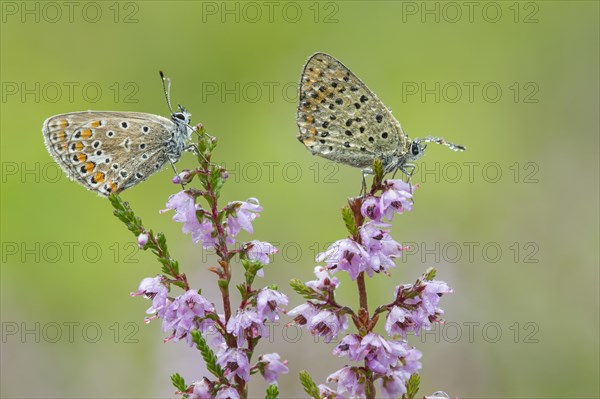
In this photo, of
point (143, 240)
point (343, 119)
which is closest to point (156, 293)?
point (143, 240)

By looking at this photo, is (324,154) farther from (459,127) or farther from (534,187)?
(459,127)

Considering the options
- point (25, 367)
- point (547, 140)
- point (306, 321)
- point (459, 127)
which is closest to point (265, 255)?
point (306, 321)

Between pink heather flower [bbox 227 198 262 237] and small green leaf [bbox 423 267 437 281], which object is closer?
small green leaf [bbox 423 267 437 281]


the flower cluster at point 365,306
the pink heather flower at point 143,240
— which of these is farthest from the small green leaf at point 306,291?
the pink heather flower at point 143,240

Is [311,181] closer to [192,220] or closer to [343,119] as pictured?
[343,119]

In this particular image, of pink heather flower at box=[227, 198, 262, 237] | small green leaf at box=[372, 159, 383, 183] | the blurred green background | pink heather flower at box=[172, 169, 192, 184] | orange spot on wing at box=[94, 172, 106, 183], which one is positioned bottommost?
the blurred green background

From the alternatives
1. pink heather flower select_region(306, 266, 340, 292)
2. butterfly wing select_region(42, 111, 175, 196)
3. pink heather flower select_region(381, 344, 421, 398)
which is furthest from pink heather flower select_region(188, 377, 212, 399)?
butterfly wing select_region(42, 111, 175, 196)

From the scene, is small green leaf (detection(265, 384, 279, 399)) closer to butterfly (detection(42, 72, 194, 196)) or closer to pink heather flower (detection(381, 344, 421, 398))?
pink heather flower (detection(381, 344, 421, 398))

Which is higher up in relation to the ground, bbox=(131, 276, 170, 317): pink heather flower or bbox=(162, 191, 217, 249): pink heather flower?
bbox=(162, 191, 217, 249): pink heather flower
